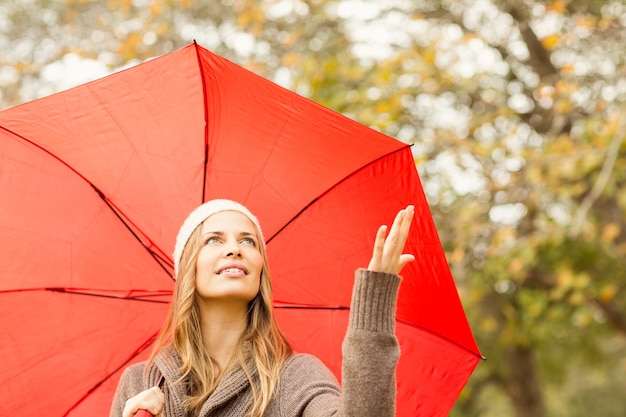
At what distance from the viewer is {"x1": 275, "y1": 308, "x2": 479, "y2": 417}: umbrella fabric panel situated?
3.22 meters

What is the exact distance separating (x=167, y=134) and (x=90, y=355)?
2.87 ft

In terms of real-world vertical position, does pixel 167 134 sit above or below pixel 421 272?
above

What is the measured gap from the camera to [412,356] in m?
3.24

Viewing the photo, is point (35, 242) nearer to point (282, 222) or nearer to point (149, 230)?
point (149, 230)

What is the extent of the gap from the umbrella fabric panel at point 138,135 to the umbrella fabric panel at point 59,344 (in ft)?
1.06

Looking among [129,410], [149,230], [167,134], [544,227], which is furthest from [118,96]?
[544,227]

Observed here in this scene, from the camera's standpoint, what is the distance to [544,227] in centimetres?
857

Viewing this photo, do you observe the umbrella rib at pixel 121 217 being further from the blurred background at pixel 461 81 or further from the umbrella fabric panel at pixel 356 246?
the blurred background at pixel 461 81

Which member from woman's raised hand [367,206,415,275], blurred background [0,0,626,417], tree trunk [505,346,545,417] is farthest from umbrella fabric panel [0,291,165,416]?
tree trunk [505,346,545,417]

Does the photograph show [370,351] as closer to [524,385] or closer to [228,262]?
[228,262]

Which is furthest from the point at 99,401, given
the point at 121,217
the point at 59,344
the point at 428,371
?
the point at 428,371

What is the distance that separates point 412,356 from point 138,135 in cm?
133

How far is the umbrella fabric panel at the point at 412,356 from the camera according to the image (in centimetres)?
322

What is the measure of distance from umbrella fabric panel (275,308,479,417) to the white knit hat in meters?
0.43
